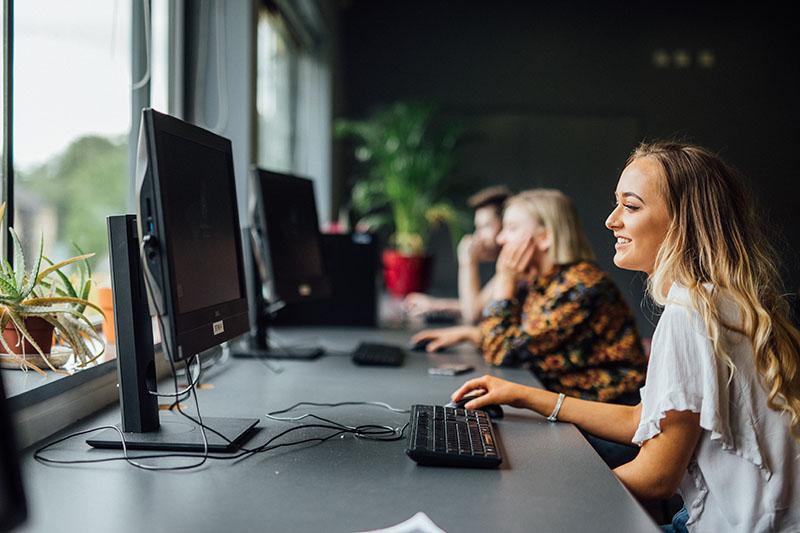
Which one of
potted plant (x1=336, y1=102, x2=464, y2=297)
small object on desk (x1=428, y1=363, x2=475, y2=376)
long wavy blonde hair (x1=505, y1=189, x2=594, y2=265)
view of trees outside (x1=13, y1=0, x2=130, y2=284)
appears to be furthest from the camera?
potted plant (x1=336, y1=102, x2=464, y2=297)

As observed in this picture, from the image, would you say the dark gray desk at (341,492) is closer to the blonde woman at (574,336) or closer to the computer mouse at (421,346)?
the blonde woman at (574,336)

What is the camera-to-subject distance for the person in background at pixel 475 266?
348cm

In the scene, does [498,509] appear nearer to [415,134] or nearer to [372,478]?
[372,478]

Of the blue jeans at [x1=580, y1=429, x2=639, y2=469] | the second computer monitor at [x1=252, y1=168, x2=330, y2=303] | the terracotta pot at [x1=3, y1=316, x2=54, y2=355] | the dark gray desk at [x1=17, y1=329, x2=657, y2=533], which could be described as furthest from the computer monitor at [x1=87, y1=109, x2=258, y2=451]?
the blue jeans at [x1=580, y1=429, x2=639, y2=469]

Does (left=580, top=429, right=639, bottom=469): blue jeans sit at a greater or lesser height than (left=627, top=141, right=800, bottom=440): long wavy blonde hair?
lesser

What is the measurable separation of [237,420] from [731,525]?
873 mm

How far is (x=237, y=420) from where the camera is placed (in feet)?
4.72

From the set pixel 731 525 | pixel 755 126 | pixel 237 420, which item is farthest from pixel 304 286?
pixel 755 126

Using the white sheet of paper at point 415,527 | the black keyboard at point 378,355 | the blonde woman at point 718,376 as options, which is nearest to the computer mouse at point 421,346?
the black keyboard at point 378,355

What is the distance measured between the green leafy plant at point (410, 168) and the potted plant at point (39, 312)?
3.62 m

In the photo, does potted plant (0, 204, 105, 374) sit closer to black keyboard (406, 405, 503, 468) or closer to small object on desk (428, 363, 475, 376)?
black keyboard (406, 405, 503, 468)

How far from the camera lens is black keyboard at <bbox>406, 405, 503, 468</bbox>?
123 cm

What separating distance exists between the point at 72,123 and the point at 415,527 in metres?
1.63

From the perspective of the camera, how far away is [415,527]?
3.18 feet
